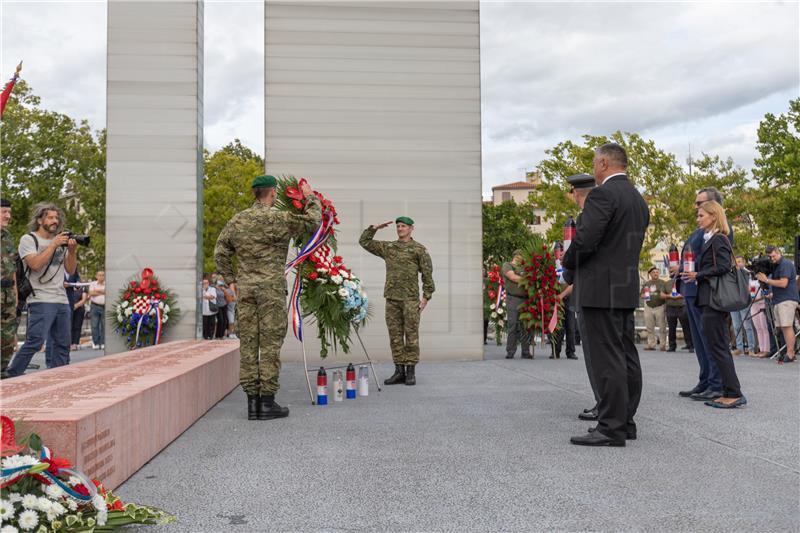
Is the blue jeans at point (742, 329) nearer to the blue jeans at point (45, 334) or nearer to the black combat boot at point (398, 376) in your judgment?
the black combat boot at point (398, 376)

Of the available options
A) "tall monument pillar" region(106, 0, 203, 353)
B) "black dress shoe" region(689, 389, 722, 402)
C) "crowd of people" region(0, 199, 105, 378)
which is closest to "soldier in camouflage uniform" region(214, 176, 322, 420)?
"crowd of people" region(0, 199, 105, 378)

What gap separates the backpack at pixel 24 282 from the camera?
7.21 m

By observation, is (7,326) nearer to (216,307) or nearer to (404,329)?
(404,329)

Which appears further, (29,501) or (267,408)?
(267,408)

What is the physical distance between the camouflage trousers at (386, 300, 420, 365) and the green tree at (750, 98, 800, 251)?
31154 mm

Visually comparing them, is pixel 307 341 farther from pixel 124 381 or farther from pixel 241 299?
pixel 124 381

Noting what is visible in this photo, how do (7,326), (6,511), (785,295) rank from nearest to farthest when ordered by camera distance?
(6,511), (7,326), (785,295)

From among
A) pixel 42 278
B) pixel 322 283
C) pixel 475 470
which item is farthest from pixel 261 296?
pixel 475 470

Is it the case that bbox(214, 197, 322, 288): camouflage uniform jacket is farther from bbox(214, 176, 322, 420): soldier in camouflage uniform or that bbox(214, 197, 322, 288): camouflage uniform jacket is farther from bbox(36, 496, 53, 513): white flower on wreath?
bbox(36, 496, 53, 513): white flower on wreath

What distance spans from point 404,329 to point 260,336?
281cm

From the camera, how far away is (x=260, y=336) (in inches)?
247

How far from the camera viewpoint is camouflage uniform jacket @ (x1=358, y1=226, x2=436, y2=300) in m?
8.72

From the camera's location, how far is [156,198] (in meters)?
12.9

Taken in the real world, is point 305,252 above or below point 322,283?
above
